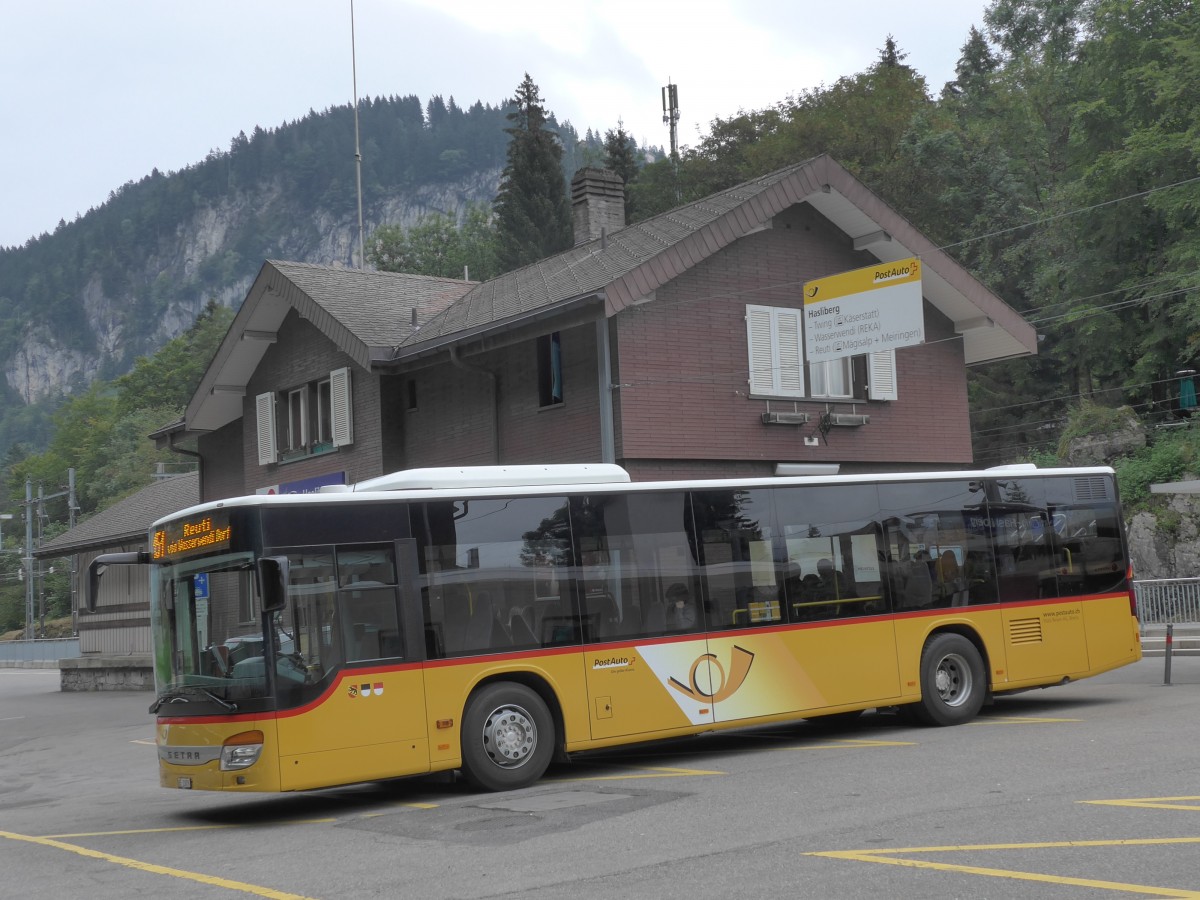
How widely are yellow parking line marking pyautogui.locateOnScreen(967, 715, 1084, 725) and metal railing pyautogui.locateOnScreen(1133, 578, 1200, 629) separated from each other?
13.6 meters

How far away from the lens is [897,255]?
2659 centimetres

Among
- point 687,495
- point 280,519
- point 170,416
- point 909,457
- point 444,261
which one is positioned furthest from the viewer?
point 170,416

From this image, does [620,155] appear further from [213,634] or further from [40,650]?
[213,634]

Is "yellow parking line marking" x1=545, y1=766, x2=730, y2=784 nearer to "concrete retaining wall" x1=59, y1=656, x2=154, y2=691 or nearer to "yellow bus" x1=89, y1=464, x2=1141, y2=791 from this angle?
"yellow bus" x1=89, y1=464, x2=1141, y2=791

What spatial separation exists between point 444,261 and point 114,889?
82.4 m

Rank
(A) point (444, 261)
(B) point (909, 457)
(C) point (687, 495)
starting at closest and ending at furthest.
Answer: (C) point (687, 495) → (B) point (909, 457) → (A) point (444, 261)

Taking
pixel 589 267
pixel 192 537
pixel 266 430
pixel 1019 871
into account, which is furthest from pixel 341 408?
pixel 1019 871

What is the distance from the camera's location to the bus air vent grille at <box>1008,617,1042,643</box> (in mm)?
16516

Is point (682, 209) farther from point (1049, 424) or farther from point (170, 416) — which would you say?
point (170, 416)

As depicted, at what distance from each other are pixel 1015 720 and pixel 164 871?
9675 millimetres

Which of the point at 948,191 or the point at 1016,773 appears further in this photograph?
the point at 948,191

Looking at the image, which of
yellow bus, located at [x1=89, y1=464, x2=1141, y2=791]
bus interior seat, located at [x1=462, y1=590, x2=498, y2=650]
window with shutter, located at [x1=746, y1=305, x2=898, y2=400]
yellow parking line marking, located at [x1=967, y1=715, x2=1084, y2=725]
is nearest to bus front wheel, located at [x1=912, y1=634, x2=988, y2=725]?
yellow bus, located at [x1=89, y1=464, x2=1141, y2=791]

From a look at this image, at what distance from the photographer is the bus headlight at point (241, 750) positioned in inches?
459

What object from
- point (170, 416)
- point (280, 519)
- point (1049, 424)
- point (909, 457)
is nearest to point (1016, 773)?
point (280, 519)
